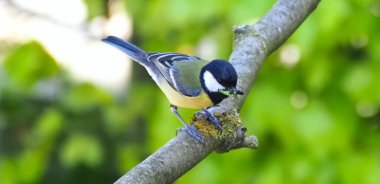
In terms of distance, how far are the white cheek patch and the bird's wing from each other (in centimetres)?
3

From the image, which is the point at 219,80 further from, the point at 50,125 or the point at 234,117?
the point at 50,125

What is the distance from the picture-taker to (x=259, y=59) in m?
1.75

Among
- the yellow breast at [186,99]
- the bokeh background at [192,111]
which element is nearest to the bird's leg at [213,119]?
the yellow breast at [186,99]

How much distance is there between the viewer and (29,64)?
3188 millimetres

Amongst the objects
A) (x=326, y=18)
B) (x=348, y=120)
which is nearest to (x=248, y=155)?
(x=348, y=120)

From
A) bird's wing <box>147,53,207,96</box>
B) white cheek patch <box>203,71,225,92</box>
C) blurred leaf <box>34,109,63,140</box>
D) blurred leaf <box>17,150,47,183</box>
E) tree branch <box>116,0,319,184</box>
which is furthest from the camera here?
blurred leaf <box>17,150,47,183</box>

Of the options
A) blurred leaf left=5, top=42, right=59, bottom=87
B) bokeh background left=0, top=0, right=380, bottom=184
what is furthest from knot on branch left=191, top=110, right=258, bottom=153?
blurred leaf left=5, top=42, right=59, bottom=87

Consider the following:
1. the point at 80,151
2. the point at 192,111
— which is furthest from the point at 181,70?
the point at 80,151

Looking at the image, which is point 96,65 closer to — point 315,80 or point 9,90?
point 9,90

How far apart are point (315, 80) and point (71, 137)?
1.22 metres

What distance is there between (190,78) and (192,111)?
36.8 inches

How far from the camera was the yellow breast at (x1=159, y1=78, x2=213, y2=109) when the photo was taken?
182 centimetres

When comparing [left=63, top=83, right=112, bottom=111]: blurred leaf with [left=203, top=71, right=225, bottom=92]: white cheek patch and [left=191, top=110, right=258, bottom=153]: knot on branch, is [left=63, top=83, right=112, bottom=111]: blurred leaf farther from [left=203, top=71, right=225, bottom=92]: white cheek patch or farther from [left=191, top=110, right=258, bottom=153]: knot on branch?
[left=191, top=110, right=258, bottom=153]: knot on branch

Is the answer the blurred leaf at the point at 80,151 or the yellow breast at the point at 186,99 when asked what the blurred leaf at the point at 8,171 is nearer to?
the blurred leaf at the point at 80,151
